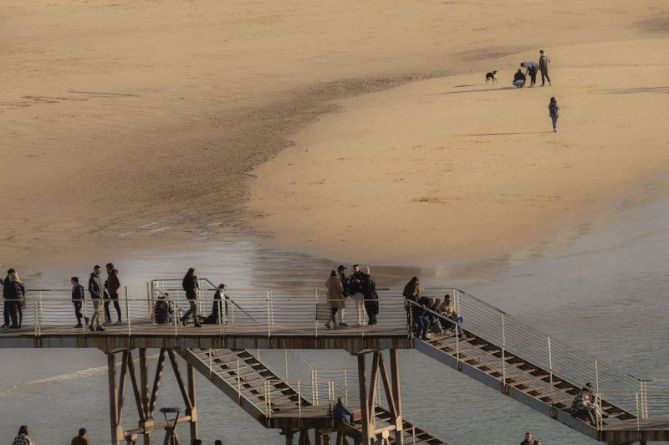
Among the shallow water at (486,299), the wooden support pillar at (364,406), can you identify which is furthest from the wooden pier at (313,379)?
the shallow water at (486,299)

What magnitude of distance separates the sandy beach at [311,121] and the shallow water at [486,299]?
1860mm

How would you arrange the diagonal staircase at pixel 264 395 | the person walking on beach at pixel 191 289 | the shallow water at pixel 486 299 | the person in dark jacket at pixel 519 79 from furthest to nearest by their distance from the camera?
1. the person in dark jacket at pixel 519 79
2. the shallow water at pixel 486 299
3. the diagonal staircase at pixel 264 395
4. the person walking on beach at pixel 191 289

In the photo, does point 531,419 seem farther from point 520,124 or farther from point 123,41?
point 123,41

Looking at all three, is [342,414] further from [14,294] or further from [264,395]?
[14,294]

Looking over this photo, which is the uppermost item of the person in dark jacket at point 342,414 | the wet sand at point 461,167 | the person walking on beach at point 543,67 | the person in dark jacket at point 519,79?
the person walking on beach at point 543,67

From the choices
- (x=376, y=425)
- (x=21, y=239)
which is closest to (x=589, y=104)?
(x=21, y=239)

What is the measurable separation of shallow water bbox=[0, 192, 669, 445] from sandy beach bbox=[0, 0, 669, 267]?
1860mm

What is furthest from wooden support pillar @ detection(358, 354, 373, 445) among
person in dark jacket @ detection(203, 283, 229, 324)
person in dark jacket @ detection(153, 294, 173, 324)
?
person in dark jacket @ detection(153, 294, 173, 324)

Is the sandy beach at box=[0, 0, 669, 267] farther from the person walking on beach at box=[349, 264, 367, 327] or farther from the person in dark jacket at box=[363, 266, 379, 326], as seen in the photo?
the person walking on beach at box=[349, 264, 367, 327]

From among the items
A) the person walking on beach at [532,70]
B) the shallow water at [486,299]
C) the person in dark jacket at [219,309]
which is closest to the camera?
the person in dark jacket at [219,309]

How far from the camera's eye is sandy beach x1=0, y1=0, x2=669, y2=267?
5491 centimetres

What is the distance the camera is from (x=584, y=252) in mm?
51031

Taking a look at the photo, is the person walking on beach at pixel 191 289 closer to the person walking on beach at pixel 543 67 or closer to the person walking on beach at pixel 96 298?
the person walking on beach at pixel 96 298

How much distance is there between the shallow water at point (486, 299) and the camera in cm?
3853
